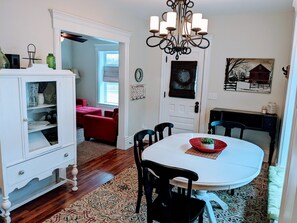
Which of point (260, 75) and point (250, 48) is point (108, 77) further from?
point (260, 75)

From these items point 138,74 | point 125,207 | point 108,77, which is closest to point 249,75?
point 138,74

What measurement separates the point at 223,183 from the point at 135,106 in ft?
10.9

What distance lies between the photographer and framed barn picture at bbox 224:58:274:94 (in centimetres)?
414

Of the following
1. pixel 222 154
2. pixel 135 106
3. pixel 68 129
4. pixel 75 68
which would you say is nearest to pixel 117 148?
pixel 135 106

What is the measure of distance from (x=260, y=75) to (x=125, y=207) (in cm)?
323

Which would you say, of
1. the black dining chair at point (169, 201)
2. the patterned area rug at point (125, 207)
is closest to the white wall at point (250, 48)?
the patterned area rug at point (125, 207)

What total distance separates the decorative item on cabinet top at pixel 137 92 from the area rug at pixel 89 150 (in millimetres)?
1155

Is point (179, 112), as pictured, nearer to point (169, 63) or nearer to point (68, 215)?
point (169, 63)

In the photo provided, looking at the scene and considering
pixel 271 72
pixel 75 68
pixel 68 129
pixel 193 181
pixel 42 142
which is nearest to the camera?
pixel 193 181

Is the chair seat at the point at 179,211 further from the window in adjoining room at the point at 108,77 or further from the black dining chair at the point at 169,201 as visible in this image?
the window in adjoining room at the point at 108,77

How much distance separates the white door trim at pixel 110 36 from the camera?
302 cm

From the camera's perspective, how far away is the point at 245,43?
4.23 meters

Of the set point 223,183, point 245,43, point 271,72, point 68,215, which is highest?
point 245,43

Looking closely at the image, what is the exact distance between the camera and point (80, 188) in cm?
319
